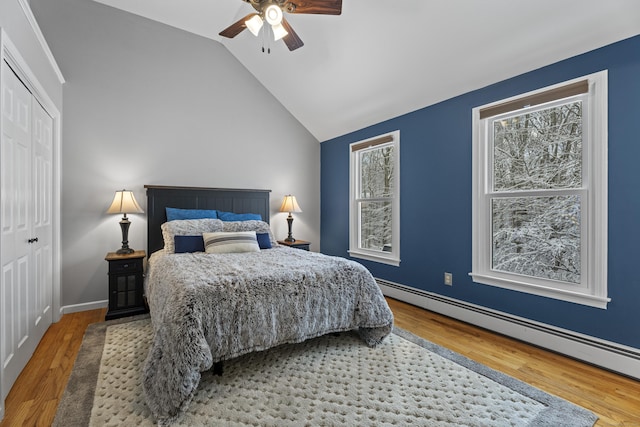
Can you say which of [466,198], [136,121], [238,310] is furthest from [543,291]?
[136,121]

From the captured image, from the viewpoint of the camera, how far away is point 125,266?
319cm

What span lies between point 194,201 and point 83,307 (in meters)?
1.62

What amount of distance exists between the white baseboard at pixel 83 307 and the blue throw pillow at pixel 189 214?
1160 millimetres

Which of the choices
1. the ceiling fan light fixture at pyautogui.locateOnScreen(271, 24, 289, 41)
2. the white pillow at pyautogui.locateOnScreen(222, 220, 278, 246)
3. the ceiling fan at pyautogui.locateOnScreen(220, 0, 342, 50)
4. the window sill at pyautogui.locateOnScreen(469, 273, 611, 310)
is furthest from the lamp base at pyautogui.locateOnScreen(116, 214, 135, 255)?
the window sill at pyautogui.locateOnScreen(469, 273, 611, 310)

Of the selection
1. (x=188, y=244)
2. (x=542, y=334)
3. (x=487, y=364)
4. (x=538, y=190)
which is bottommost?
(x=487, y=364)

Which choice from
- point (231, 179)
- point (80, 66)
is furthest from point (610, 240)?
point (80, 66)

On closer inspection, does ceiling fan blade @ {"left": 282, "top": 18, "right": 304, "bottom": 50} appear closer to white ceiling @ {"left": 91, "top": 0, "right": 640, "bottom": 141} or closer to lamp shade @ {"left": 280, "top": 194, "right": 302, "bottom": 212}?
white ceiling @ {"left": 91, "top": 0, "right": 640, "bottom": 141}

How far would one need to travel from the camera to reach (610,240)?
2.16 metres

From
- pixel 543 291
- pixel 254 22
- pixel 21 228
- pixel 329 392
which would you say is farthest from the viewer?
pixel 543 291

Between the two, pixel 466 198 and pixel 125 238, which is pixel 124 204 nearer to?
pixel 125 238

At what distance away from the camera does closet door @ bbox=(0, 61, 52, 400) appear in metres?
1.83

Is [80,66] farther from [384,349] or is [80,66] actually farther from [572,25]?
[572,25]

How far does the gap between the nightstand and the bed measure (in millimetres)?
400

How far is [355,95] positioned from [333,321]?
2.71 m
